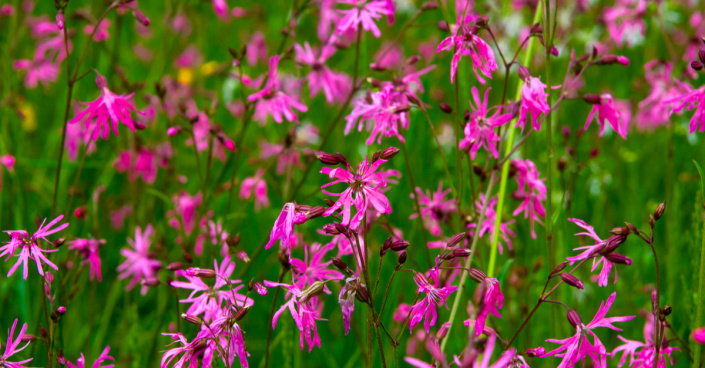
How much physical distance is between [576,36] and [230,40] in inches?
123

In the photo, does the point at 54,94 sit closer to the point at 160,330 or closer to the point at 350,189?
the point at 160,330

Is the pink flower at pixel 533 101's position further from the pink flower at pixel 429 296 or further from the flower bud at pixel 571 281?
the pink flower at pixel 429 296

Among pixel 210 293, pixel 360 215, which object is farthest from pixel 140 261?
pixel 360 215

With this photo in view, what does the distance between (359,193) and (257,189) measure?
1.47 metres

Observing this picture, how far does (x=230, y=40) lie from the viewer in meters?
6.26

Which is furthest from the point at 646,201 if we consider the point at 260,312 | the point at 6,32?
the point at 6,32

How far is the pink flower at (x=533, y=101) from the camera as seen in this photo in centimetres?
181

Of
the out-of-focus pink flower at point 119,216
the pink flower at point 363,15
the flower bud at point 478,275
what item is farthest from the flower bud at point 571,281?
the out-of-focus pink flower at point 119,216

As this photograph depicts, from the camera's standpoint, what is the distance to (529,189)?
232 centimetres

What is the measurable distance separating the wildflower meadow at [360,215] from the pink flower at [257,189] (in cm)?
1

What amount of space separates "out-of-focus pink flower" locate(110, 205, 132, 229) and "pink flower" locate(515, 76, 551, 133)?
2174 millimetres

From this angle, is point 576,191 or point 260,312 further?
point 576,191

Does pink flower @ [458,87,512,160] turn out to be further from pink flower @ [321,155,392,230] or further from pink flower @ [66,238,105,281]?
pink flower @ [66,238,105,281]

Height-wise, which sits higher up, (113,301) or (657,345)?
(657,345)
